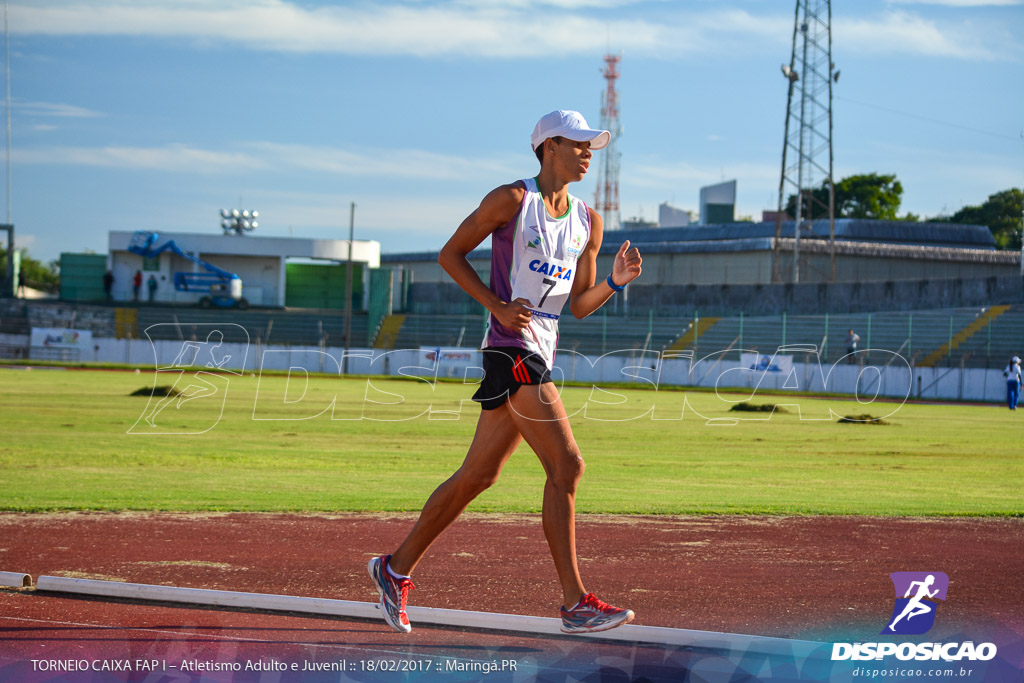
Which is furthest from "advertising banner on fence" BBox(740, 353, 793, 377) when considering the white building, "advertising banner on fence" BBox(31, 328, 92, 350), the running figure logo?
the running figure logo

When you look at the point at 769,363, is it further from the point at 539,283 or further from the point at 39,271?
the point at 39,271

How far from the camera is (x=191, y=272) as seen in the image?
7012 centimetres

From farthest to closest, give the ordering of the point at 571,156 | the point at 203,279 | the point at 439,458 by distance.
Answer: the point at 203,279 < the point at 439,458 < the point at 571,156

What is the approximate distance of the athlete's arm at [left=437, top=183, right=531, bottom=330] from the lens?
16.7 feet

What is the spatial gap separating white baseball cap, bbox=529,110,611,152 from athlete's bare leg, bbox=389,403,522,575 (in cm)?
138

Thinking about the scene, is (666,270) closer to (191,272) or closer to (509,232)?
(191,272)

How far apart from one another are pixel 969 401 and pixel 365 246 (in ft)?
151

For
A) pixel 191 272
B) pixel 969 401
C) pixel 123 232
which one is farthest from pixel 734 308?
pixel 123 232

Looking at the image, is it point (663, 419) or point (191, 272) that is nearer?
point (663, 419)

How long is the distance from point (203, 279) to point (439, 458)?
55.9 meters

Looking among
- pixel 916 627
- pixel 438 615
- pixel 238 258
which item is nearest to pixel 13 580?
pixel 438 615

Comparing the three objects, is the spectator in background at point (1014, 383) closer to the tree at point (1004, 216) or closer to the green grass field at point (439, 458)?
the green grass field at point (439, 458)

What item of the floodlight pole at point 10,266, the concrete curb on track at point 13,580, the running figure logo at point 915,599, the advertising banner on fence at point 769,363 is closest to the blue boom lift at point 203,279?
the floodlight pole at point 10,266

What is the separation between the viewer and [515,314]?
5.09 m
